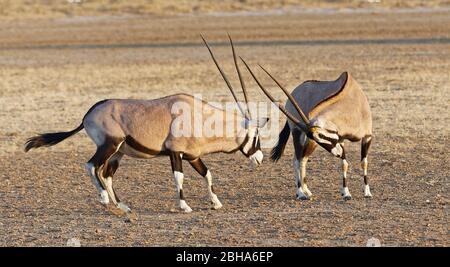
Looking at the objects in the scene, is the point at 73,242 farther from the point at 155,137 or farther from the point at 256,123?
the point at 256,123

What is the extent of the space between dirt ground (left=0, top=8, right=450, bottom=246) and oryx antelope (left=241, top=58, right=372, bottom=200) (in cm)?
30

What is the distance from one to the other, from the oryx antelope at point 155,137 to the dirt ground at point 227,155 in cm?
32

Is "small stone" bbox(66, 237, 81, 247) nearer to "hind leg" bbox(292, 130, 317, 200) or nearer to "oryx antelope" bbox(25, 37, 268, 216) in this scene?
"oryx antelope" bbox(25, 37, 268, 216)

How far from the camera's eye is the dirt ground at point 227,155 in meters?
8.74

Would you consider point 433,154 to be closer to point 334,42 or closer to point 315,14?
point 334,42

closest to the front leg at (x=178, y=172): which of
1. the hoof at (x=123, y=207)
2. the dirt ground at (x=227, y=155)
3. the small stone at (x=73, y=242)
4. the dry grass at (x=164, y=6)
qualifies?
the dirt ground at (x=227, y=155)

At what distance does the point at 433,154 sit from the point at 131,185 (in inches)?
133

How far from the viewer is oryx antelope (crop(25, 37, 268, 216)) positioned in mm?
9484

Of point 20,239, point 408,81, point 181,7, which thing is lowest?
point 181,7

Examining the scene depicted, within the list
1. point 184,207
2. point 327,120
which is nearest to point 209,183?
point 184,207

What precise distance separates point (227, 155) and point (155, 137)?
3.19 metres

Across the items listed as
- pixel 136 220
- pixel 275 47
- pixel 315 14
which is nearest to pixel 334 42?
pixel 275 47

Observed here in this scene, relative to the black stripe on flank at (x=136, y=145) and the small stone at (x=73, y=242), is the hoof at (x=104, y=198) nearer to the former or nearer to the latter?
the black stripe on flank at (x=136, y=145)
